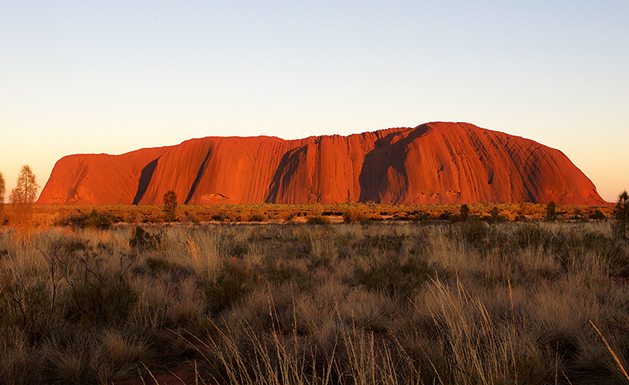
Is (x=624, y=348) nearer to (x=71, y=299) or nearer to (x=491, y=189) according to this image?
(x=71, y=299)

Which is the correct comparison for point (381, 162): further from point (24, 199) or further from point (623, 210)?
point (24, 199)

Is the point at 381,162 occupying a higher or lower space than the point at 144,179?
higher

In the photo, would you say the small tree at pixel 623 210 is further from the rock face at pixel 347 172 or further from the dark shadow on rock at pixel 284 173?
the dark shadow on rock at pixel 284 173

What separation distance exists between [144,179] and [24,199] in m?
75.6

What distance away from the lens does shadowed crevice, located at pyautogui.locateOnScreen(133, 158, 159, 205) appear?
7706 centimetres

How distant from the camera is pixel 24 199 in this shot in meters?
10.0

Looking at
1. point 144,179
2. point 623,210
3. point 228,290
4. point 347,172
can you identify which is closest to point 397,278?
point 228,290

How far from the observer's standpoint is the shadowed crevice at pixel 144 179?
253 ft

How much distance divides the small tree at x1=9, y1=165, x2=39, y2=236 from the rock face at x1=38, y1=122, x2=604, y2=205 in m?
55.8

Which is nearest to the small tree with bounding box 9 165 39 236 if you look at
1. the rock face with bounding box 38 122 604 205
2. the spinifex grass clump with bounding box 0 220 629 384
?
the spinifex grass clump with bounding box 0 220 629 384

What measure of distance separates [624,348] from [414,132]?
241 ft

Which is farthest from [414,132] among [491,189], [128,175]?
[128,175]

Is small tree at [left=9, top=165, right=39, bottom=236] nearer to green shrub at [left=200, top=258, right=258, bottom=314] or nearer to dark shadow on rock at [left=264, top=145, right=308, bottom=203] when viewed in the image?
green shrub at [left=200, top=258, right=258, bottom=314]

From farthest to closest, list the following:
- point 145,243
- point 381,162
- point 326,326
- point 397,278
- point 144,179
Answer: point 144,179
point 381,162
point 145,243
point 397,278
point 326,326
